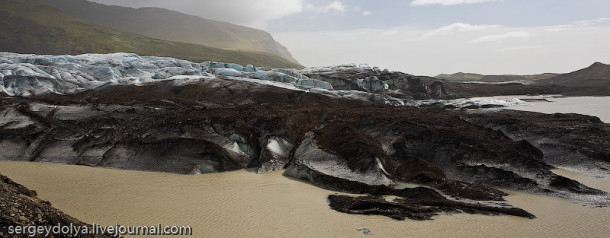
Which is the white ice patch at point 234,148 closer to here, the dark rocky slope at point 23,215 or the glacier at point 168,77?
the dark rocky slope at point 23,215

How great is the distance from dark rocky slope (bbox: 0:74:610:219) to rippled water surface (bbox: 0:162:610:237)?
1421 millimetres

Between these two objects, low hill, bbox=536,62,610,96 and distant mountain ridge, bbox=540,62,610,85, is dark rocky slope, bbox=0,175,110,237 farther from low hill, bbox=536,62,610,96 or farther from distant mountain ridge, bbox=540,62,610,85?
distant mountain ridge, bbox=540,62,610,85

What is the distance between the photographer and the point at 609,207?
22625 millimetres

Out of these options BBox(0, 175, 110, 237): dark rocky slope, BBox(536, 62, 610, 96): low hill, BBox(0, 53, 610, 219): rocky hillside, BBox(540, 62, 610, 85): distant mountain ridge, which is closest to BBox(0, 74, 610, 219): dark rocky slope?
BBox(0, 53, 610, 219): rocky hillside

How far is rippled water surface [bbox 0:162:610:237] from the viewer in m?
19.1

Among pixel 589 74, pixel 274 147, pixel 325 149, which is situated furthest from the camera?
pixel 589 74

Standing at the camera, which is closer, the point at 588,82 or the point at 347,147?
the point at 347,147

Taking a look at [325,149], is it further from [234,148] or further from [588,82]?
[588,82]

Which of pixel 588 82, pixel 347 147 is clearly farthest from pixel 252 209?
pixel 588 82

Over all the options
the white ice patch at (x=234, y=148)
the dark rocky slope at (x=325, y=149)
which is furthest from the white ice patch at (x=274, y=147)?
the white ice patch at (x=234, y=148)

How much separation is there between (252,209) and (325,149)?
38.5 ft

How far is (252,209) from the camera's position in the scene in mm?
21953

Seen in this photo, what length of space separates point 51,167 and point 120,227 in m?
17.3

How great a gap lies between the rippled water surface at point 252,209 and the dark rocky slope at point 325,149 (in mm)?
1421
